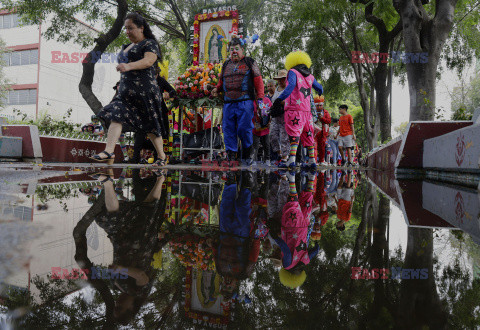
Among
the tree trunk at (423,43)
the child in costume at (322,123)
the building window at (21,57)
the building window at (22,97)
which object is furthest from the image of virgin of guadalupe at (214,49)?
the building window at (21,57)

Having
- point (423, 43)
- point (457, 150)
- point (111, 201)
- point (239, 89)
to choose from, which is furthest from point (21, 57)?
point (111, 201)

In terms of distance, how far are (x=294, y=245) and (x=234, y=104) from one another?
588 centimetres

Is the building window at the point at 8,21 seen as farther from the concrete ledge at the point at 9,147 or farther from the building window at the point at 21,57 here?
the concrete ledge at the point at 9,147

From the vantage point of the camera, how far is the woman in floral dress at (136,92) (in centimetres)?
491

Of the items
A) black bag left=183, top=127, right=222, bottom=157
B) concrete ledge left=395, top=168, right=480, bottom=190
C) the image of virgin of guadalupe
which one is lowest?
concrete ledge left=395, top=168, right=480, bottom=190

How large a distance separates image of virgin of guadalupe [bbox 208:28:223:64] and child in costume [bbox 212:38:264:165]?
19.9 feet

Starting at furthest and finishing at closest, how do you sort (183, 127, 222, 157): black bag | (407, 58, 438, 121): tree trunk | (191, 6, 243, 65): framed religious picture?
(191, 6, 243, 65): framed religious picture < (183, 127, 222, 157): black bag < (407, 58, 438, 121): tree trunk

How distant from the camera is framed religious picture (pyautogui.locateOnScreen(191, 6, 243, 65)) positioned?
40.8ft

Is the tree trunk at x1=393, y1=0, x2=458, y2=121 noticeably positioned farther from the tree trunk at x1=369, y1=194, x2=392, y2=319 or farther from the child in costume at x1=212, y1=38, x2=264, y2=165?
the tree trunk at x1=369, y1=194, x2=392, y2=319

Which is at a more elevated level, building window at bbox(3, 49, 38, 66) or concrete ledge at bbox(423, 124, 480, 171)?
building window at bbox(3, 49, 38, 66)

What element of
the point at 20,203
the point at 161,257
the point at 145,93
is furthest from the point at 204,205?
the point at 145,93

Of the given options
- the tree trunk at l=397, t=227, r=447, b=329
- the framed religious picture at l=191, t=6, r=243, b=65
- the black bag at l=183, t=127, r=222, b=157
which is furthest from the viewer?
the framed religious picture at l=191, t=6, r=243, b=65

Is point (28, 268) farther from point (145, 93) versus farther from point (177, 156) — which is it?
point (177, 156)

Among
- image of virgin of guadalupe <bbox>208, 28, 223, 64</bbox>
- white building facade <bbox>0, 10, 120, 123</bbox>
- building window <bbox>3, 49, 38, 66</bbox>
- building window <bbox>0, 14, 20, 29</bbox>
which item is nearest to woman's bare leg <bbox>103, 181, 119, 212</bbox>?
image of virgin of guadalupe <bbox>208, 28, 223, 64</bbox>
